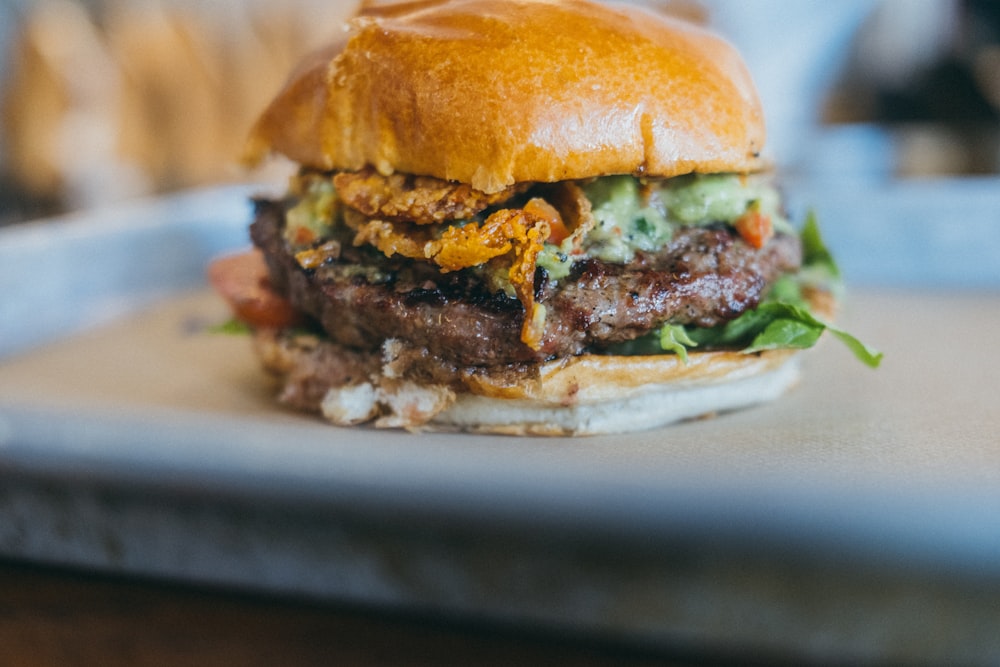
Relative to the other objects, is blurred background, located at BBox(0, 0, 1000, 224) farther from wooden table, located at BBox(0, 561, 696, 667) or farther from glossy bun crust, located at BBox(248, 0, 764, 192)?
wooden table, located at BBox(0, 561, 696, 667)

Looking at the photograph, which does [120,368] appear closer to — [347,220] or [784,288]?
[347,220]

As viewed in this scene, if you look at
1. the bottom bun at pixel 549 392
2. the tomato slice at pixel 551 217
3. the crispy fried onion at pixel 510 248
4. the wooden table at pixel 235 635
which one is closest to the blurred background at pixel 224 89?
the bottom bun at pixel 549 392

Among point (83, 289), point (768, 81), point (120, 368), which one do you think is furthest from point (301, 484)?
point (768, 81)

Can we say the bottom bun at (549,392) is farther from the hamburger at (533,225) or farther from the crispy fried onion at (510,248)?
the crispy fried onion at (510,248)

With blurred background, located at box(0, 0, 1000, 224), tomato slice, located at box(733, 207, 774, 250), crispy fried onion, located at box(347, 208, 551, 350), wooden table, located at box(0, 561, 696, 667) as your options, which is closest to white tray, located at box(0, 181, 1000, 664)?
wooden table, located at box(0, 561, 696, 667)

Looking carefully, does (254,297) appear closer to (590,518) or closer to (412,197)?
(412,197)

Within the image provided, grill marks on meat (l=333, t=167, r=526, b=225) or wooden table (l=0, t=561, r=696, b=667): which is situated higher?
grill marks on meat (l=333, t=167, r=526, b=225)

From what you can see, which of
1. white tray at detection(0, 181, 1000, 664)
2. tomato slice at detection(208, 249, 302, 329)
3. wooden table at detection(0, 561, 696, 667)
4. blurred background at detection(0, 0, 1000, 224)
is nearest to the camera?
white tray at detection(0, 181, 1000, 664)
